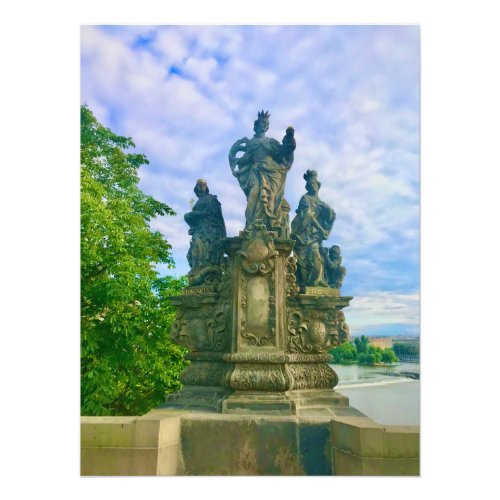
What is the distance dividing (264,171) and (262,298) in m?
1.78

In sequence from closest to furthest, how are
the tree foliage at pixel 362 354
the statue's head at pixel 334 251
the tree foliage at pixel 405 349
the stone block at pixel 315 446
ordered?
the stone block at pixel 315 446, the statue's head at pixel 334 251, the tree foliage at pixel 405 349, the tree foliage at pixel 362 354

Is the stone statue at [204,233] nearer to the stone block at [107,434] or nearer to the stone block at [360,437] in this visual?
the stone block at [107,434]

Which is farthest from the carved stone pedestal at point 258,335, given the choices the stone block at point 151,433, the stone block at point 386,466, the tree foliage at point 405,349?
the tree foliage at point 405,349

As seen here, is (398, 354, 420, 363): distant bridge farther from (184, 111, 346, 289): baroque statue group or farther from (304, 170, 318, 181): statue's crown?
(304, 170, 318, 181): statue's crown

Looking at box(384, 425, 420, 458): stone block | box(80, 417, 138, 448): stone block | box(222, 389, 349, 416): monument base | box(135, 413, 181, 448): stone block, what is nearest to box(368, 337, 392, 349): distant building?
box(222, 389, 349, 416): monument base

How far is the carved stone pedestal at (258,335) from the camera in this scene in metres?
5.44

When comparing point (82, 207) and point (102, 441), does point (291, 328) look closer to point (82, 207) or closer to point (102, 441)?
point (102, 441)

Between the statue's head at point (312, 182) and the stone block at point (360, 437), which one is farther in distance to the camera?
the statue's head at point (312, 182)

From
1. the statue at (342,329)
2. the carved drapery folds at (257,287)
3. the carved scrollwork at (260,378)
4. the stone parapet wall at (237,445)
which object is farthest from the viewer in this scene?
the statue at (342,329)

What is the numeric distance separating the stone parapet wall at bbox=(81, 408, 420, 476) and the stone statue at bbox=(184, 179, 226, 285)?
7.24ft

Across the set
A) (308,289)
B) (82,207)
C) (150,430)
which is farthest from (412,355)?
(82,207)

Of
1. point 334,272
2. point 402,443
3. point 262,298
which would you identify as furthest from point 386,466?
point 334,272

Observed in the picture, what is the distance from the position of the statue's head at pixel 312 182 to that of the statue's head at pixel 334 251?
2.77ft

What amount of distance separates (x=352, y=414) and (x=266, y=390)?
997 millimetres
